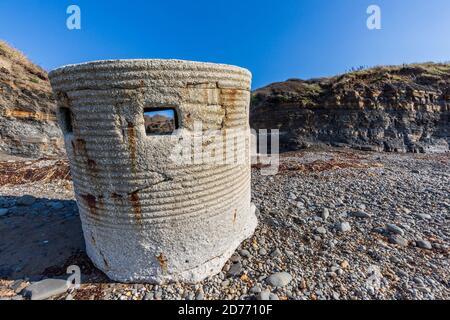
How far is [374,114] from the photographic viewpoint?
1387 cm

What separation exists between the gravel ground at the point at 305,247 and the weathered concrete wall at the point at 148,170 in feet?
1.29

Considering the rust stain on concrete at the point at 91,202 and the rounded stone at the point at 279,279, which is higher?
the rust stain on concrete at the point at 91,202

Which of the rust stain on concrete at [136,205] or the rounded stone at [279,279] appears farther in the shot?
the rounded stone at [279,279]

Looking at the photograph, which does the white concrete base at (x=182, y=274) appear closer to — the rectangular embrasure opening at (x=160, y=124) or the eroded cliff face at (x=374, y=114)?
the rectangular embrasure opening at (x=160, y=124)

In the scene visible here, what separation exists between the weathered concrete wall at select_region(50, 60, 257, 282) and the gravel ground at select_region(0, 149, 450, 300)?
0.39m

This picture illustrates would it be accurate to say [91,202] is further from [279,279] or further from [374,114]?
[374,114]

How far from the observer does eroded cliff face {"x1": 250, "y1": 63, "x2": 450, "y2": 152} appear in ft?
44.7

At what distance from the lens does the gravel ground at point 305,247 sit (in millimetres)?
3072

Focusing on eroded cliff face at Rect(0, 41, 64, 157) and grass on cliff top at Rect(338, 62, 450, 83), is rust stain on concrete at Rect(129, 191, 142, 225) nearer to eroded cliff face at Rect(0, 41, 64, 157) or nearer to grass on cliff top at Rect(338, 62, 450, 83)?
eroded cliff face at Rect(0, 41, 64, 157)

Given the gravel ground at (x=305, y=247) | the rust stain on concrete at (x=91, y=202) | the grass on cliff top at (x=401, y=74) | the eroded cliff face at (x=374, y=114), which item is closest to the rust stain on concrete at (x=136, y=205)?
the rust stain on concrete at (x=91, y=202)

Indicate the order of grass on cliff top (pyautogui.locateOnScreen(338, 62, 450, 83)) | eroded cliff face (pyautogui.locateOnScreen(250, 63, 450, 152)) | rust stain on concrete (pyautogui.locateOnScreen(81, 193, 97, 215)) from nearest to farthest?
rust stain on concrete (pyautogui.locateOnScreen(81, 193, 97, 215)) < eroded cliff face (pyautogui.locateOnScreen(250, 63, 450, 152)) < grass on cliff top (pyautogui.locateOnScreen(338, 62, 450, 83))

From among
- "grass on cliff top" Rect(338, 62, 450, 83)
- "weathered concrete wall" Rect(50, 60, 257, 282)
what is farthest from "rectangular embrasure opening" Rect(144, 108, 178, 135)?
"grass on cliff top" Rect(338, 62, 450, 83)

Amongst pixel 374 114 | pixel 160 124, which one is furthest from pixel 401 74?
pixel 160 124
